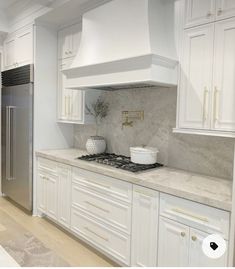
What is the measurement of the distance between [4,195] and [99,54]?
9.92 feet

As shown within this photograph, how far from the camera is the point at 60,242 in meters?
2.94

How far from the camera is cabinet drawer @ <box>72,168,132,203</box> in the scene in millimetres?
2297

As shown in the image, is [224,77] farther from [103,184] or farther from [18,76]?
[18,76]

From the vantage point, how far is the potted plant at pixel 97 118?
3287 millimetres

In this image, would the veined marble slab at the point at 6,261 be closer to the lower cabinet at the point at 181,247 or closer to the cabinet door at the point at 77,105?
the lower cabinet at the point at 181,247

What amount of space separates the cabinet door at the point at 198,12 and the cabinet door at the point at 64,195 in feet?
6.24

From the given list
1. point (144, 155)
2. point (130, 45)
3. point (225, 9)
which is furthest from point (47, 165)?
point (225, 9)

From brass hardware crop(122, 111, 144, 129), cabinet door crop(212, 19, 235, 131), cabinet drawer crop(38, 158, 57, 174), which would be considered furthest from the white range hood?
cabinet drawer crop(38, 158, 57, 174)

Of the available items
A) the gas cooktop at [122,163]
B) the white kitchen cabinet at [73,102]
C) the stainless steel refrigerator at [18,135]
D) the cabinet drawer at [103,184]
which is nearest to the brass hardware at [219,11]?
the gas cooktop at [122,163]

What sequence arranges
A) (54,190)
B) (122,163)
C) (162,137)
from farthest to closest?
(54,190) → (162,137) → (122,163)

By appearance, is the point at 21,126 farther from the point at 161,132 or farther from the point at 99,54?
the point at 161,132

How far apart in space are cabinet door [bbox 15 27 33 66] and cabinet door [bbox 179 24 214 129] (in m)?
2.23

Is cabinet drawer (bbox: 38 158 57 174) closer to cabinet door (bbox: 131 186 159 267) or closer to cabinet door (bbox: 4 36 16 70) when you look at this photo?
cabinet door (bbox: 131 186 159 267)

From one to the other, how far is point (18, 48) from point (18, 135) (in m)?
1.25
